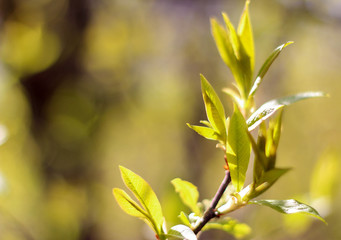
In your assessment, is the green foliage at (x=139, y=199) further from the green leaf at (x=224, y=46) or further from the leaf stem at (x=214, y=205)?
the green leaf at (x=224, y=46)

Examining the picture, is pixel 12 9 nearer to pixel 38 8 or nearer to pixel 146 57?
pixel 38 8

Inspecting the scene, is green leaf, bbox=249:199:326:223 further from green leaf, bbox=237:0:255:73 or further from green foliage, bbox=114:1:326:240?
green leaf, bbox=237:0:255:73

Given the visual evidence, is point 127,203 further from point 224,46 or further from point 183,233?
point 224,46

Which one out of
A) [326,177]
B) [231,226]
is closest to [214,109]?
[231,226]

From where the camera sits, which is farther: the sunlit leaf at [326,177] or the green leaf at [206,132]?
the sunlit leaf at [326,177]

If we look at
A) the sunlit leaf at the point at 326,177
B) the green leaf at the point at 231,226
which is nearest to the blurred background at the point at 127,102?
the sunlit leaf at the point at 326,177

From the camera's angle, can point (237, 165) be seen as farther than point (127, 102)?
No
